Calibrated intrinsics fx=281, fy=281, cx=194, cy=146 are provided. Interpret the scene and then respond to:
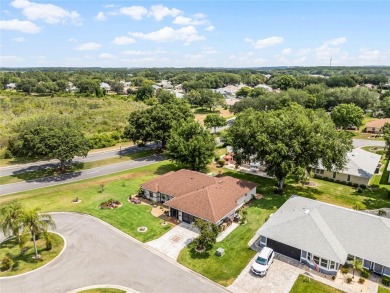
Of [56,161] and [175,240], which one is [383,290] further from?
[56,161]

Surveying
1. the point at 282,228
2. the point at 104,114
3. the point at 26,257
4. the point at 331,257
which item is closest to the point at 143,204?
the point at 26,257

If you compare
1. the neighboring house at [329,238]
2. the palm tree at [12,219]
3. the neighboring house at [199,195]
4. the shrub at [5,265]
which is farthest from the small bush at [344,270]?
the shrub at [5,265]

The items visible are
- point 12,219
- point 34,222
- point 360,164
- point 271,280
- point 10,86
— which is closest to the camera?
point 271,280

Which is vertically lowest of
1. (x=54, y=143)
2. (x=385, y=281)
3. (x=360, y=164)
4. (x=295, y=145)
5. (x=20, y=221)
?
(x=385, y=281)

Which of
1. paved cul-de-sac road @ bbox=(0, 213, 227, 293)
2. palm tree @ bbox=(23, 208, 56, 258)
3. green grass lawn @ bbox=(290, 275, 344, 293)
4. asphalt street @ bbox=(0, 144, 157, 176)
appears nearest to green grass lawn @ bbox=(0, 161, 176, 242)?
paved cul-de-sac road @ bbox=(0, 213, 227, 293)

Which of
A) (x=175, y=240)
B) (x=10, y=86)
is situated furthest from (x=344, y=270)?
(x=10, y=86)

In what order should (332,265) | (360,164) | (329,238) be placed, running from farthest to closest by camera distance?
1. (360,164)
2. (329,238)
3. (332,265)

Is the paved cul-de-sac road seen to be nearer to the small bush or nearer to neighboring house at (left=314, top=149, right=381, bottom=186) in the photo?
the small bush
